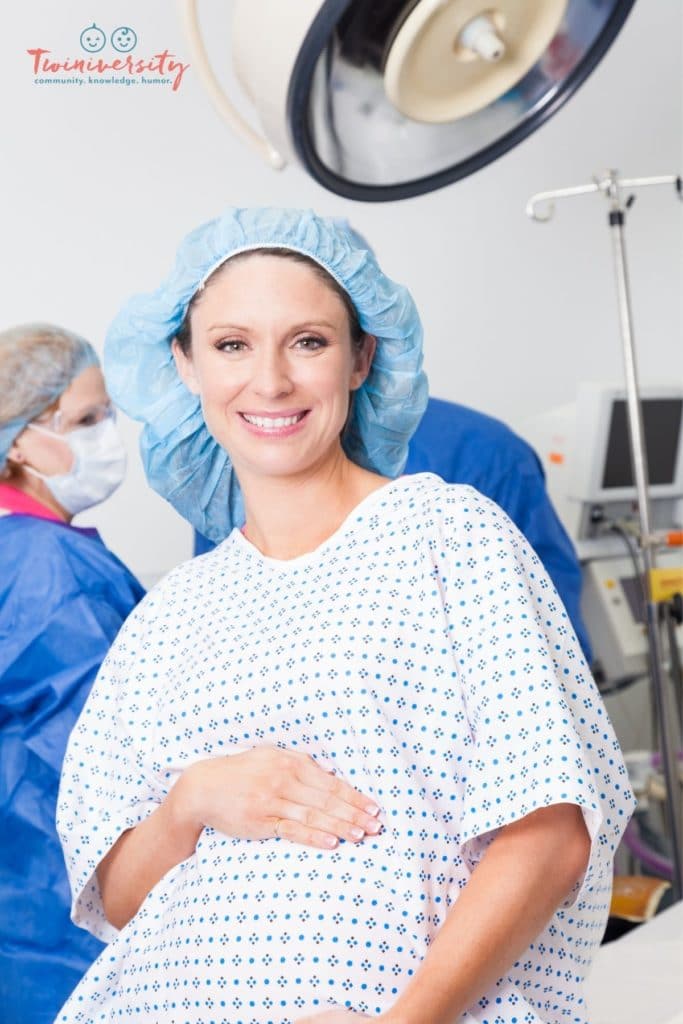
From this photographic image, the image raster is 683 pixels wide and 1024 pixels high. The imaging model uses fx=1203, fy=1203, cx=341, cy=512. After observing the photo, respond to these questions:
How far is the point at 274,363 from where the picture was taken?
1196 millimetres

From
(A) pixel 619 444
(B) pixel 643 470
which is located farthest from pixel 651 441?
(B) pixel 643 470

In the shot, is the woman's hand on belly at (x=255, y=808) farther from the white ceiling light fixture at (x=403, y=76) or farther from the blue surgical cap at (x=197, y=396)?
the white ceiling light fixture at (x=403, y=76)

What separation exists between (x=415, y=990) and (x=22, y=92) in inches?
51.1

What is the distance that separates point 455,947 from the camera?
98 cm

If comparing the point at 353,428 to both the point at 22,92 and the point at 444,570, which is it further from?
the point at 22,92

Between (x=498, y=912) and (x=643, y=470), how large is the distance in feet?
6.08

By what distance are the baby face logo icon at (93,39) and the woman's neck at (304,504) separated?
2.43 feet

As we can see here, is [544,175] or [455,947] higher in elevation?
[544,175]

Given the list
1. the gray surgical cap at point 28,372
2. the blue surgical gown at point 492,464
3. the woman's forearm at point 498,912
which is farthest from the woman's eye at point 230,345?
the blue surgical gown at point 492,464

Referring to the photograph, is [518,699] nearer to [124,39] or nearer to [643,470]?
[124,39]

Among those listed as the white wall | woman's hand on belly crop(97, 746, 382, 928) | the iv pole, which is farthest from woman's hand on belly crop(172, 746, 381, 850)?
the iv pole

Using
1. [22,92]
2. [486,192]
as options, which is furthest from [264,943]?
[486,192]

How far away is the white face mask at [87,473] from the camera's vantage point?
179cm

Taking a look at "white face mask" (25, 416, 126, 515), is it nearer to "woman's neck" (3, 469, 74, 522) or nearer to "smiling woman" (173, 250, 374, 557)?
"woman's neck" (3, 469, 74, 522)
